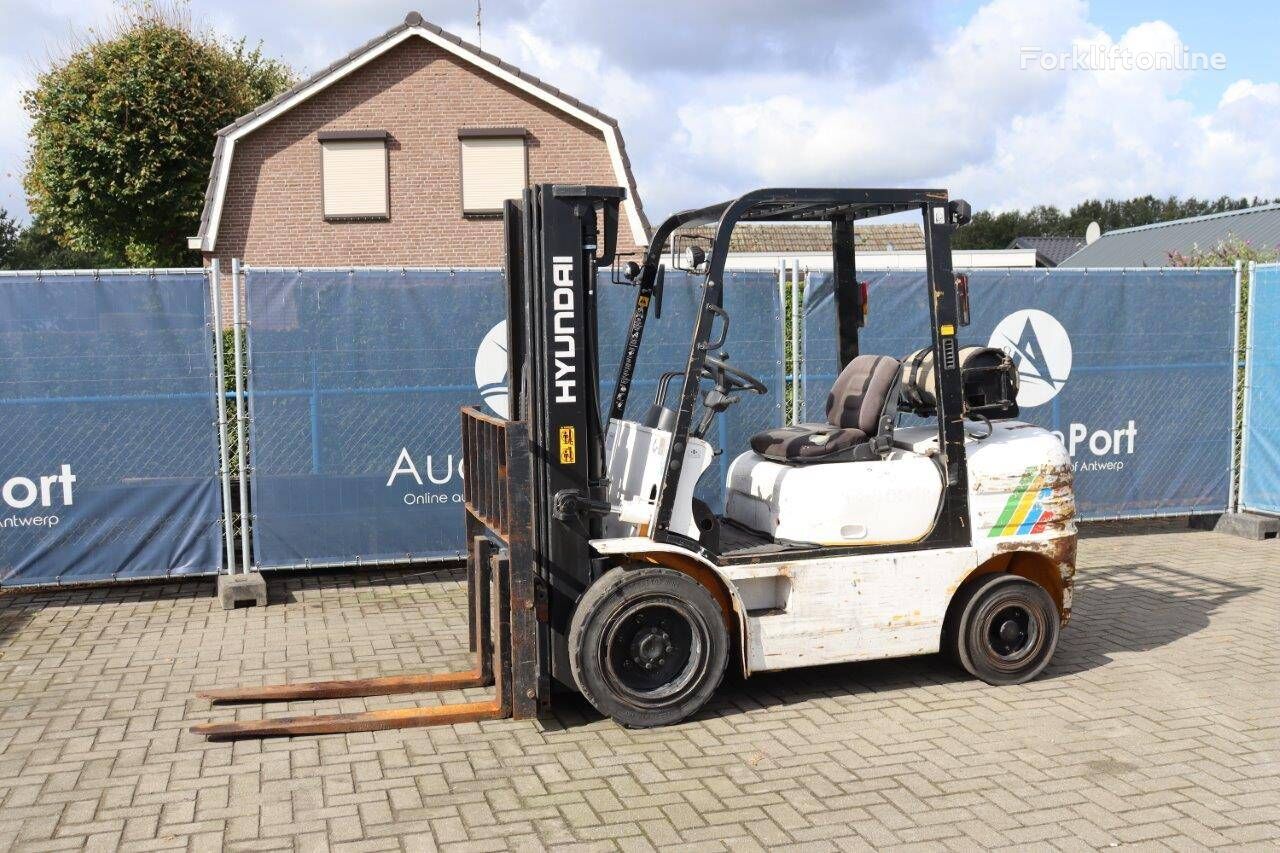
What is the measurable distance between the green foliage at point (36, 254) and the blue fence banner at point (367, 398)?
54.8 metres

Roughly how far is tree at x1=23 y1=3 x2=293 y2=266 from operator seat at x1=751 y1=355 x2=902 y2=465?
28549 millimetres

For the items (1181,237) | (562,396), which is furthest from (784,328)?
(1181,237)

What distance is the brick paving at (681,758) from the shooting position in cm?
506

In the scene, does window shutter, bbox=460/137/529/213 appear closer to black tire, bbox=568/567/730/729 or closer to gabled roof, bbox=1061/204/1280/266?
gabled roof, bbox=1061/204/1280/266

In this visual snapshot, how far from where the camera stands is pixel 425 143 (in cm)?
2927

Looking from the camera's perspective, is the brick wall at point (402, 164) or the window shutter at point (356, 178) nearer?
the brick wall at point (402, 164)

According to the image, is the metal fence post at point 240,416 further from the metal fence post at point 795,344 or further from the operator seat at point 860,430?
the metal fence post at point 795,344

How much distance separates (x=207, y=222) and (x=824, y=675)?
2465 centimetres

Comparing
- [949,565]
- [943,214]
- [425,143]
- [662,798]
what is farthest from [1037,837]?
[425,143]

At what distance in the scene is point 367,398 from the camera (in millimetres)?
9602

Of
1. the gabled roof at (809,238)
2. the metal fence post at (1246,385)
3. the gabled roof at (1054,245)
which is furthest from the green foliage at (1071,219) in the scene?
the metal fence post at (1246,385)

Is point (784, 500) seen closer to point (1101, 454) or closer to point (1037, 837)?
point (1037, 837)

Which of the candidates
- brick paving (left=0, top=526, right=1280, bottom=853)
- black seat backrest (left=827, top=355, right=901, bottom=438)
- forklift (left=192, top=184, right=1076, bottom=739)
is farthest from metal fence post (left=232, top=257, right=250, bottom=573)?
black seat backrest (left=827, top=355, right=901, bottom=438)

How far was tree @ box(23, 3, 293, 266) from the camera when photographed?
3103cm
